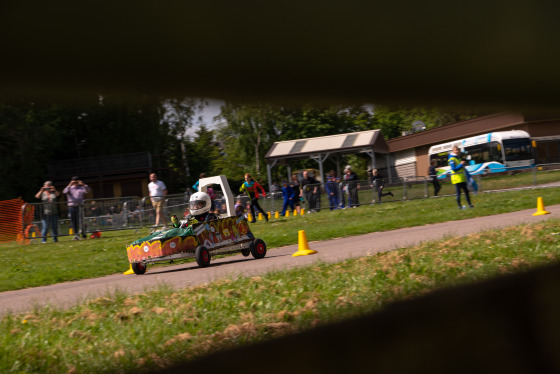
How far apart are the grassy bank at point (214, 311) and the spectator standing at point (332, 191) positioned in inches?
619

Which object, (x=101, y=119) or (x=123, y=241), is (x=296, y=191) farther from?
(x=101, y=119)

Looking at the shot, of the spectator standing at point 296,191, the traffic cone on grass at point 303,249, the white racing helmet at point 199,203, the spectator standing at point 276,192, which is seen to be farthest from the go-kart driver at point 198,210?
the spectator standing at point 296,191

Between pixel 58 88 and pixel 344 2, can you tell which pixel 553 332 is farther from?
pixel 58 88

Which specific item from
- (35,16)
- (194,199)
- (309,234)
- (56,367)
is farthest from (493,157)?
(35,16)

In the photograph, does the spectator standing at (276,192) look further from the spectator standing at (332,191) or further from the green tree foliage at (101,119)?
the green tree foliage at (101,119)

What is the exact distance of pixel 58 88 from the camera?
0.84 m

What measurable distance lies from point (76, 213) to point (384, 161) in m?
12.5

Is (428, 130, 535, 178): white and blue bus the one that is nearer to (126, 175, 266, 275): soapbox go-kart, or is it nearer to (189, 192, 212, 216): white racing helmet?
(126, 175, 266, 275): soapbox go-kart

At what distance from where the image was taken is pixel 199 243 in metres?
10.8

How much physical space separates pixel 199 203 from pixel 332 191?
45.0ft

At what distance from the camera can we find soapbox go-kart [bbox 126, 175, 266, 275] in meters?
10.4

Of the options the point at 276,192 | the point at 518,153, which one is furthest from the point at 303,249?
the point at 518,153

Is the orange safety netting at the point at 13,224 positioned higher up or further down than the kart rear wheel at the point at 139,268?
higher up

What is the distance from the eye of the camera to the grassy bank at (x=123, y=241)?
11.0 metres
